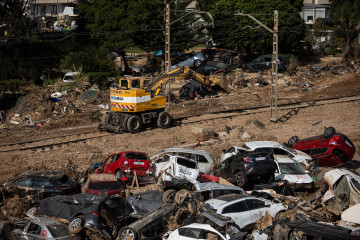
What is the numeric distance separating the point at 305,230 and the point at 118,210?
5.01 meters

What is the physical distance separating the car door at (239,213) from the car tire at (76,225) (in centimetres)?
373

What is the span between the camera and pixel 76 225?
11.9 m

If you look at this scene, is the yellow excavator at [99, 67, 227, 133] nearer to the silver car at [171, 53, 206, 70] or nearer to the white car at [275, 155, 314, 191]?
the white car at [275, 155, 314, 191]

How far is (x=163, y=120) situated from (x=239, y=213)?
13584 mm

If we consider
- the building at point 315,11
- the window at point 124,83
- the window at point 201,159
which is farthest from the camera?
the building at point 315,11

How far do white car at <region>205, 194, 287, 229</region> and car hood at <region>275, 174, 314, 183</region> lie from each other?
10.8ft

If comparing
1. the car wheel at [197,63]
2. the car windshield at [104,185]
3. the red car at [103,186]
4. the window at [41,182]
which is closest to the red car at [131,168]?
the red car at [103,186]

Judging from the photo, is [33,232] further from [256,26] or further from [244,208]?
[256,26]

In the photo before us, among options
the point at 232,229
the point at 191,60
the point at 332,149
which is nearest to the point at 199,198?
the point at 232,229

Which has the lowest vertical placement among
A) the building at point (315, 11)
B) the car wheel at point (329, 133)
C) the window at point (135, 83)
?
the car wheel at point (329, 133)

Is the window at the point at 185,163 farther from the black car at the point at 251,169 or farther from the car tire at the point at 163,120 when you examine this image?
the car tire at the point at 163,120

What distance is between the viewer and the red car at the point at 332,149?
19562mm

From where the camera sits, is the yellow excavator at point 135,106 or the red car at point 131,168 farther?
the yellow excavator at point 135,106

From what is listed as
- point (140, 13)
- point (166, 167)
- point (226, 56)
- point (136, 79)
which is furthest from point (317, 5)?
point (166, 167)
